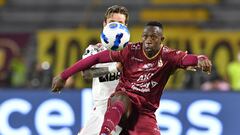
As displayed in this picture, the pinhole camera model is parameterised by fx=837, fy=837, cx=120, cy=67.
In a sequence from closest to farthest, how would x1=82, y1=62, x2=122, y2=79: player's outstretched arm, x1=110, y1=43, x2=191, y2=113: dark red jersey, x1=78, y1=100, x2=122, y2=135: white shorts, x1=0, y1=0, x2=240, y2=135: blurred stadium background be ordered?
1. x1=110, y1=43, x2=191, y2=113: dark red jersey
2. x1=82, y1=62, x2=122, y2=79: player's outstretched arm
3. x1=78, y1=100, x2=122, y2=135: white shorts
4. x1=0, y1=0, x2=240, y2=135: blurred stadium background

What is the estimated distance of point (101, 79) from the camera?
7594 millimetres

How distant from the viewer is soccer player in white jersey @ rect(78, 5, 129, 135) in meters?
7.30

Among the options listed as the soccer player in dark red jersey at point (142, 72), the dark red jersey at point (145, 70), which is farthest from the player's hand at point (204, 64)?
the dark red jersey at point (145, 70)

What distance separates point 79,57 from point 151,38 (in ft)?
34.7

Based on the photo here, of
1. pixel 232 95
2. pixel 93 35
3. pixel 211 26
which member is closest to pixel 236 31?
pixel 211 26

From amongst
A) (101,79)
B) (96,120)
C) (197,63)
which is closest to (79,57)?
(101,79)

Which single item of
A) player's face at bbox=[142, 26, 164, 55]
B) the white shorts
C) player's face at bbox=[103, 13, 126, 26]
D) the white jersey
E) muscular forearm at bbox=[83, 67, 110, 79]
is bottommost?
the white shorts

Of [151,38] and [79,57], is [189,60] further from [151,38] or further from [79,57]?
[79,57]

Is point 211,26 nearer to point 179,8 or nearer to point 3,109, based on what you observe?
point 179,8

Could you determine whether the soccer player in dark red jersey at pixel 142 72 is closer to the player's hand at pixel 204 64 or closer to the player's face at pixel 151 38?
the player's face at pixel 151 38

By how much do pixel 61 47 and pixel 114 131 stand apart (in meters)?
11.6

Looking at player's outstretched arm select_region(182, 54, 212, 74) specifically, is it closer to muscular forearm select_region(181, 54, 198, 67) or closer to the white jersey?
muscular forearm select_region(181, 54, 198, 67)

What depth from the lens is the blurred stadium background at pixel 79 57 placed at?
10.7 metres

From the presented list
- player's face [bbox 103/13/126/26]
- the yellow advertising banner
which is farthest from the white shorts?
the yellow advertising banner
